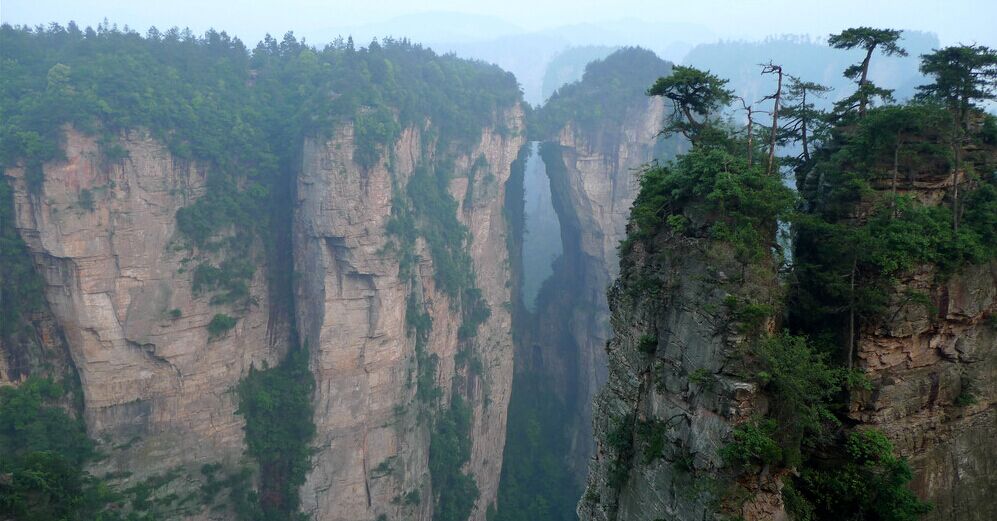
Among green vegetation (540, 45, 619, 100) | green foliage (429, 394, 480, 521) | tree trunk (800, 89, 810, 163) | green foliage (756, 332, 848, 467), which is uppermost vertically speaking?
green vegetation (540, 45, 619, 100)

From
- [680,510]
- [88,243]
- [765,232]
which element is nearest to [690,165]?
[765,232]

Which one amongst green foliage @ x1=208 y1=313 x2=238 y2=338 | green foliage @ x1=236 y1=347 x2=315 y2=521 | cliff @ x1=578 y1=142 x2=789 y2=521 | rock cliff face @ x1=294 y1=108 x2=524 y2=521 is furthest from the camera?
rock cliff face @ x1=294 y1=108 x2=524 y2=521

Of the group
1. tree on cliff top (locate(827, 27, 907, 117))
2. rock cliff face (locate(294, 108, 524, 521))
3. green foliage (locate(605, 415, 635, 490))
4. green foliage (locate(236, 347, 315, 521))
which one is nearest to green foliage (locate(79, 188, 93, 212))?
rock cliff face (locate(294, 108, 524, 521))

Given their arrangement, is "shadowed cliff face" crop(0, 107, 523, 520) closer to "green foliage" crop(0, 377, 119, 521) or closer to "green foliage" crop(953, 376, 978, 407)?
"green foliage" crop(0, 377, 119, 521)

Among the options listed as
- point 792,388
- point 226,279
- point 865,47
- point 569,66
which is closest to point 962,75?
point 865,47

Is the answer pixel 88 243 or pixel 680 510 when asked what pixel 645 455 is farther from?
pixel 88 243

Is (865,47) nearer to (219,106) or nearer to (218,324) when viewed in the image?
(218,324)
